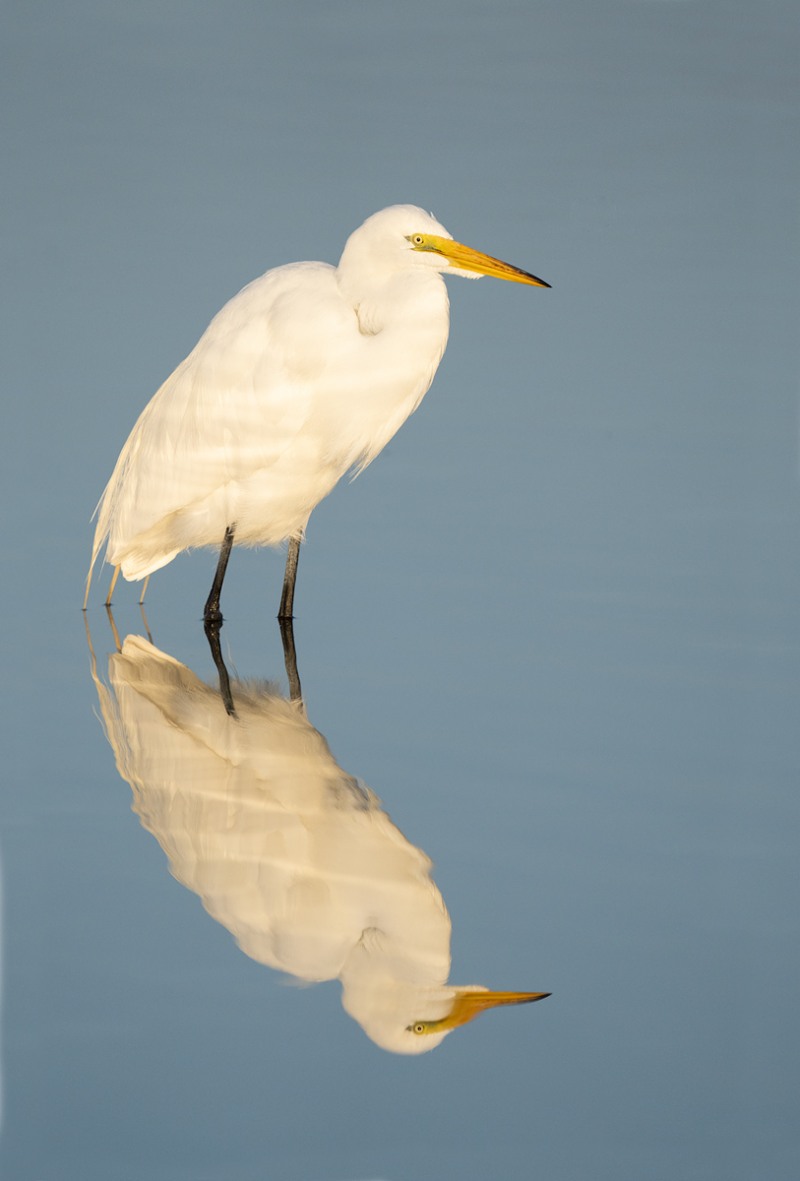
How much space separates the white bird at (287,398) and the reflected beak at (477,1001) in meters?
2.15

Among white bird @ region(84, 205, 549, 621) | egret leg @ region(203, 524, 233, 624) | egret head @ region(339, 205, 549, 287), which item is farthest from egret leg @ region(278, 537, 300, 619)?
egret head @ region(339, 205, 549, 287)

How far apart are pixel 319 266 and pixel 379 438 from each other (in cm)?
49

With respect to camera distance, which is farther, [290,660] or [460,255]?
[460,255]

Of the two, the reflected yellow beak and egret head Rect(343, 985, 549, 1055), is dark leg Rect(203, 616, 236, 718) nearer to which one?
the reflected yellow beak

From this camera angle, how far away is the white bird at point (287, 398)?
12.0ft

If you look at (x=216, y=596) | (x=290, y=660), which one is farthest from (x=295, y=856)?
(x=216, y=596)

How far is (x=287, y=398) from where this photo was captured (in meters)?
3.80

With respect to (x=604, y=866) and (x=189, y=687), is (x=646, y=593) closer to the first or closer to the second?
(x=189, y=687)

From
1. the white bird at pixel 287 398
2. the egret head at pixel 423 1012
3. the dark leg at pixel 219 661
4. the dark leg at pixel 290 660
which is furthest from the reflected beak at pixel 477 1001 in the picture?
the white bird at pixel 287 398

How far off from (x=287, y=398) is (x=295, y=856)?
6.05 feet

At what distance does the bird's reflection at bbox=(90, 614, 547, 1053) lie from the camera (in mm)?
1832

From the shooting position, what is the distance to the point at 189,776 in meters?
2.56

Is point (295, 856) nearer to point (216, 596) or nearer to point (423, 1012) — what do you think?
point (423, 1012)

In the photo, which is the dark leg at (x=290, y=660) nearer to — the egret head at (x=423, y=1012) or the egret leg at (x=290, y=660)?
the egret leg at (x=290, y=660)
